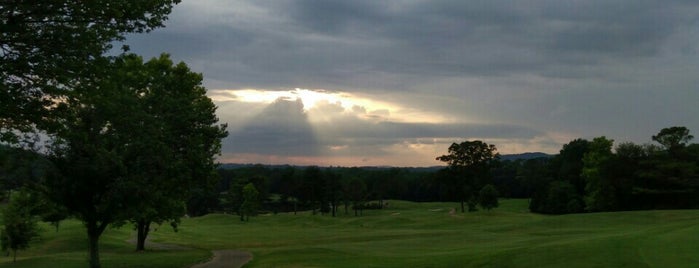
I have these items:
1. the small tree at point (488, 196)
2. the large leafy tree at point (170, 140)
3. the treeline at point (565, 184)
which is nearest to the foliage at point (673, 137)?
the treeline at point (565, 184)

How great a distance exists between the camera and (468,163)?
4139 inches

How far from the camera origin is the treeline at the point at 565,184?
3068 inches

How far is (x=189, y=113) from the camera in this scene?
32000mm

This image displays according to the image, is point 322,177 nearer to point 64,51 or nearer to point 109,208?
point 109,208

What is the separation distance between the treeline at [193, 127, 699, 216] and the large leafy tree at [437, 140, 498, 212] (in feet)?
0.77

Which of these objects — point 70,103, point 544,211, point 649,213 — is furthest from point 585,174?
point 70,103

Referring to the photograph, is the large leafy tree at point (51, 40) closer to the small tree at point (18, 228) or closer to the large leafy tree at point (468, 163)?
the small tree at point (18, 228)

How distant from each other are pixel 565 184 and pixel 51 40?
310 feet

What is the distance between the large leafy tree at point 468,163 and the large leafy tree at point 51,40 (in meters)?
92.4

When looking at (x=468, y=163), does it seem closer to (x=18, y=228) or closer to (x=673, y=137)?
(x=673, y=137)

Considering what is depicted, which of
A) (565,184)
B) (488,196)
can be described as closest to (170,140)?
(488,196)

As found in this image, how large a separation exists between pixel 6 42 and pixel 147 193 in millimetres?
11909

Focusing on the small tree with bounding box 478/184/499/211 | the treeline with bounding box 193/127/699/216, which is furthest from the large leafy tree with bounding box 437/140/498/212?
the small tree with bounding box 478/184/499/211

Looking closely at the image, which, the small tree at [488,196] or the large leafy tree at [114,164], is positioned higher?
the large leafy tree at [114,164]
